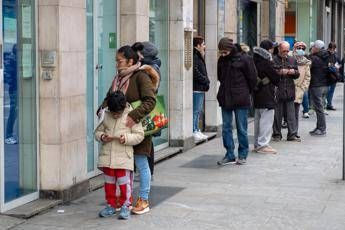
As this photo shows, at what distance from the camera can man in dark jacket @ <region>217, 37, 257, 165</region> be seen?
1062 cm

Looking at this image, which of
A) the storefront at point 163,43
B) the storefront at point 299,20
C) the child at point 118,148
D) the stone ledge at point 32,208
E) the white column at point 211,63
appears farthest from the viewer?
the storefront at point 299,20

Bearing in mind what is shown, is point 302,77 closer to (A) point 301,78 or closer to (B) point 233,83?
(A) point 301,78

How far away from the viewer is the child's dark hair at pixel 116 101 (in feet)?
23.4

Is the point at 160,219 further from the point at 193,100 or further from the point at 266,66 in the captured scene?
the point at 193,100

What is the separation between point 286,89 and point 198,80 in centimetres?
155

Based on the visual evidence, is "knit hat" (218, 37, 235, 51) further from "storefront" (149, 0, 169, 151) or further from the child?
the child

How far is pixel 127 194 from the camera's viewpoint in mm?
7449

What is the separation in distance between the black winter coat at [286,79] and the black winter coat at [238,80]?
223cm

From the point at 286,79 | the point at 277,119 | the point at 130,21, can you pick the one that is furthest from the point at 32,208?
the point at 277,119

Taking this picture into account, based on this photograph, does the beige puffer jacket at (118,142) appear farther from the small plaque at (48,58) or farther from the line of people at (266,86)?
the line of people at (266,86)

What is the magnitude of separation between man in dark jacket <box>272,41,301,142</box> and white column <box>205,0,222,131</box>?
4.69ft

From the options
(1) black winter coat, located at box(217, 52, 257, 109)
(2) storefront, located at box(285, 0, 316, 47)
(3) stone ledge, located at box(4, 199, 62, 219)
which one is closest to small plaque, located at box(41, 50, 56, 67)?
(3) stone ledge, located at box(4, 199, 62, 219)

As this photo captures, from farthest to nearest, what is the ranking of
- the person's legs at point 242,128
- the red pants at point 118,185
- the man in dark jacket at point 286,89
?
the man in dark jacket at point 286,89 → the person's legs at point 242,128 → the red pants at point 118,185

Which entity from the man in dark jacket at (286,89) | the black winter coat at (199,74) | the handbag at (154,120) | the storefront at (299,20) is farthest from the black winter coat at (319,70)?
the storefront at (299,20)
